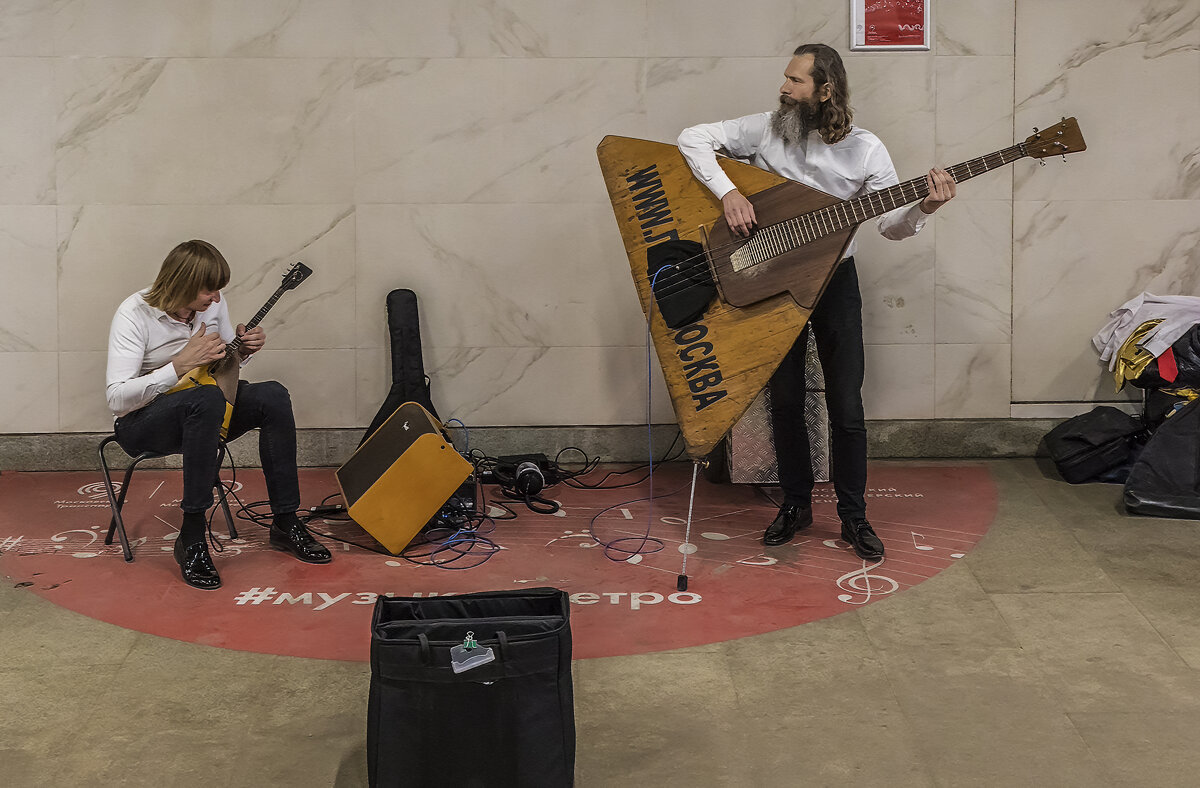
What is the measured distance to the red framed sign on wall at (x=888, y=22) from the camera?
4.74m

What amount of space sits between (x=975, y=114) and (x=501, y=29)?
1.89 m

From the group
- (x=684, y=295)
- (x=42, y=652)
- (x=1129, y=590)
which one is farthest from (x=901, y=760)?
(x=42, y=652)

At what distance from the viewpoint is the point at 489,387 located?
4.92 metres

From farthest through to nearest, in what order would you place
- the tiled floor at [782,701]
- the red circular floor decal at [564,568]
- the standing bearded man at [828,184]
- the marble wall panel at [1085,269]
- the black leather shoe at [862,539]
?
1. the marble wall panel at [1085,269]
2. the black leather shoe at [862,539]
3. the standing bearded man at [828,184]
4. the red circular floor decal at [564,568]
5. the tiled floor at [782,701]

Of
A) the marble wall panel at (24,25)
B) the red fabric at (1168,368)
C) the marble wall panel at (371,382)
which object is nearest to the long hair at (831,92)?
the red fabric at (1168,368)

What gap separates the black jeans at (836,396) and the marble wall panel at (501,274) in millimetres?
1152

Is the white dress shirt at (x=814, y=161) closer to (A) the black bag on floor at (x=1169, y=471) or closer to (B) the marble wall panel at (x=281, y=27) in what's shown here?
(A) the black bag on floor at (x=1169, y=471)

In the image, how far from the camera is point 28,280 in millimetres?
4773

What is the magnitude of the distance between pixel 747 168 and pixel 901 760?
72.1 inches

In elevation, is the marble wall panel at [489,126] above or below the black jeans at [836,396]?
above

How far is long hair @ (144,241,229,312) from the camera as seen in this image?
361cm

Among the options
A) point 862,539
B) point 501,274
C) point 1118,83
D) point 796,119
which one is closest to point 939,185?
point 796,119

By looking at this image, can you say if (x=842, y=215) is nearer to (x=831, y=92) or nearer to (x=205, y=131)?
(x=831, y=92)

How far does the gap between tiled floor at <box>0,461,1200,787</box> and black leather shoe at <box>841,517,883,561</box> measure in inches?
9.7
